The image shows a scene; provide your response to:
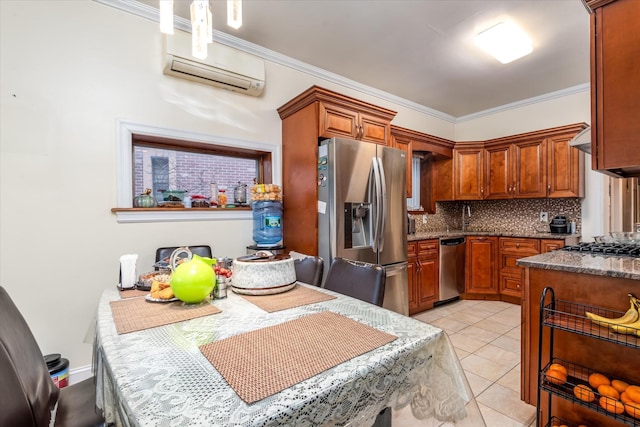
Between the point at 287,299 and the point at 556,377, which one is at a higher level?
the point at 287,299

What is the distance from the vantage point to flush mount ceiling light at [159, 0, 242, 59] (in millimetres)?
1251

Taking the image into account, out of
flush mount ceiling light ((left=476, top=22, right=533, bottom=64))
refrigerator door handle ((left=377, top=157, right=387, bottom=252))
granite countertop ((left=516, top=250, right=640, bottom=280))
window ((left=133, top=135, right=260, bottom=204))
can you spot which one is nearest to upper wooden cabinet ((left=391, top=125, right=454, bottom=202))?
refrigerator door handle ((left=377, top=157, right=387, bottom=252))

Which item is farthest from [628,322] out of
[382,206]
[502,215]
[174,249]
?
A: [502,215]

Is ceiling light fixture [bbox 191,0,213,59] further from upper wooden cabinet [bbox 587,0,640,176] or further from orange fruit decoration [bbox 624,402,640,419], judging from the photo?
orange fruit decoration [bbox 624,402,640,419]

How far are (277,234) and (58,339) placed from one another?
5.84ft

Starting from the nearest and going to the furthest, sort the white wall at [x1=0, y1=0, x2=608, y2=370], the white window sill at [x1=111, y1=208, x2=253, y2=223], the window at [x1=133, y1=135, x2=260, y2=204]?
the white wall at [x1=0, y1=0, x2=608, y2=370] < the white window sill at [x1=111, y1=208, x2=253, y2=223] < the window at [x1=133, y1=135, x2=260, y2=204]

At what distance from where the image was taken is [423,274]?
3.61 metres

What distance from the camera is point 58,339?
82.2 inches

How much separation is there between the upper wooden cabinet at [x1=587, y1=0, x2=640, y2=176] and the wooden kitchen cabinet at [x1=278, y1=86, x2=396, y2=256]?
171 cm

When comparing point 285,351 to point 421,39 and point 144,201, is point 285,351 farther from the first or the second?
point 421,39

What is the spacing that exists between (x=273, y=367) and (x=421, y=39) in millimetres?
3082

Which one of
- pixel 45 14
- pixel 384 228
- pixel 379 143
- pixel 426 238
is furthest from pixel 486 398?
pixel 45 14

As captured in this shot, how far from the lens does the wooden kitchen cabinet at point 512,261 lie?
3.74 meters

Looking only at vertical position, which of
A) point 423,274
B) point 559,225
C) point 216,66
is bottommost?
point 423,274
